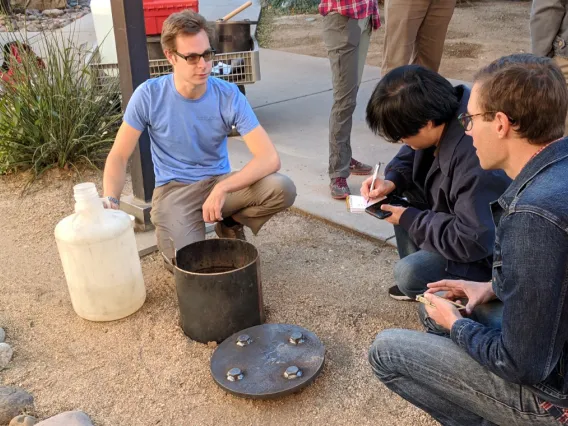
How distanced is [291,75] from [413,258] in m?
5.16

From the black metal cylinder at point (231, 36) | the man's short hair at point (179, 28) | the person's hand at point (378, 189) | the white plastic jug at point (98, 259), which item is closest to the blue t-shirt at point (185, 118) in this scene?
the man's short hair at point (179, 28)

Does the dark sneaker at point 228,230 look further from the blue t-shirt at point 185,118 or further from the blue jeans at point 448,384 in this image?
the blue jeans at point 448,384

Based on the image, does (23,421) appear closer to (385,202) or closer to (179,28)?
(385,202)

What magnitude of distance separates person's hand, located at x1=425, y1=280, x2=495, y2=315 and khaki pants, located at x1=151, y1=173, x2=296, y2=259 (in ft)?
4.23

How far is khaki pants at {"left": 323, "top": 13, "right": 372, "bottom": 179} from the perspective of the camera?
4109mm

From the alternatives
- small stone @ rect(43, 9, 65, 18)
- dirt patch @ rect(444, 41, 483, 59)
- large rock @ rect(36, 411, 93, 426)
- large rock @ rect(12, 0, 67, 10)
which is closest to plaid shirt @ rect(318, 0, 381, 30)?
large rock @ rect(36, 411, 93, 426)

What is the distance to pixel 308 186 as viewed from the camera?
4648mm

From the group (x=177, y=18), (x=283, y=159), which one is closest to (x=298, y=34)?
(x=283, y=159)

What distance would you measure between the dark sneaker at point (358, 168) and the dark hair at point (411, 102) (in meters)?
2.14

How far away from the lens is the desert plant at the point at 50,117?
4.86m

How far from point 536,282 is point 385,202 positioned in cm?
140

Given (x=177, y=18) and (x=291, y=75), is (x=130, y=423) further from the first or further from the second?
(x=291, y=75)

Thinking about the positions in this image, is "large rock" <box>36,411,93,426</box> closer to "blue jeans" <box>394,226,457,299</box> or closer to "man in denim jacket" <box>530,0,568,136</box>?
"blue jeans" <box>394,226,457,299</box>

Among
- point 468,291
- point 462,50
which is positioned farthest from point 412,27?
point 462,50
